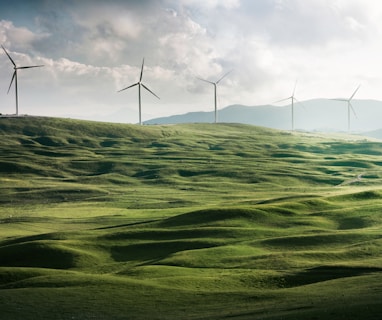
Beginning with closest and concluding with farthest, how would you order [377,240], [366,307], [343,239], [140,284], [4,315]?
1. [366,307]
2. [4,315]
3. [140,284]
4. [377,240]
5. [343,239]

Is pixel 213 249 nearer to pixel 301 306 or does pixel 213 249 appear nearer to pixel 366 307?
pixel 301 306

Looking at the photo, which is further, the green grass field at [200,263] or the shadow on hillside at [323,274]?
the shadow on hillside at [323,274]

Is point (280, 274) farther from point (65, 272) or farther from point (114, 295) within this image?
point (65, 272)

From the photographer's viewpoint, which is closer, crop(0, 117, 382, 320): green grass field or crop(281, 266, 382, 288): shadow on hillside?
crop(0, 117, 382, 320): green grass field

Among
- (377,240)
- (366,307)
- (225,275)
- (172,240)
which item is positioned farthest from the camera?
(172,240)

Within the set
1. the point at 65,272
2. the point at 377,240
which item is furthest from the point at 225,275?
the point at 377,240

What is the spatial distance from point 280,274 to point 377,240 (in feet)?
69.9

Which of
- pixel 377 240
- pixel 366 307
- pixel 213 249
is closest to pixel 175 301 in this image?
pixel 366 307

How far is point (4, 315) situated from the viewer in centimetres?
4953

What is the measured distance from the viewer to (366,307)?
1581 inches

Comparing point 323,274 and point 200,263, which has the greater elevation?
point 323,274

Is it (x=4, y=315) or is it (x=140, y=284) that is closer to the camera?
(x=4, y=315)

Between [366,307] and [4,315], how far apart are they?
27.6 metres

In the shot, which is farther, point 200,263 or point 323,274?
point 200,263
